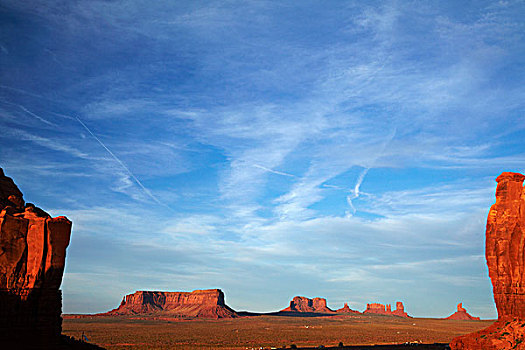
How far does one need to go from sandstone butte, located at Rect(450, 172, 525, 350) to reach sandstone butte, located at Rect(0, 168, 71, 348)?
33956 millimetres

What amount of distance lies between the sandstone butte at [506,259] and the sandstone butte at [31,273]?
33956mm

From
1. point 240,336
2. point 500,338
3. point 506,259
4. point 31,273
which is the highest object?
point 506,259

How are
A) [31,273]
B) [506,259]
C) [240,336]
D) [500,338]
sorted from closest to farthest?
[31,273]
[500,338]
[506,259]
[240,336]

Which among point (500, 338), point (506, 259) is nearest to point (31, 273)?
point (500, 338)

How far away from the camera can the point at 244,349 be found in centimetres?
7188

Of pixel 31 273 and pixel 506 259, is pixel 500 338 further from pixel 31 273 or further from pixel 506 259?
pixel 31 273

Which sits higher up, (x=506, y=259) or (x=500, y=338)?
(x=506, y=259)

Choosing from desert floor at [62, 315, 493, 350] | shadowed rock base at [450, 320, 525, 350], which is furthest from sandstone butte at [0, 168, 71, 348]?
desert floor at [62, 315, 493, 350]

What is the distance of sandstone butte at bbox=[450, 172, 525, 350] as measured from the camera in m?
40.7

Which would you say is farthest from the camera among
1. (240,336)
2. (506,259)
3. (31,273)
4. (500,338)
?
(240,336)

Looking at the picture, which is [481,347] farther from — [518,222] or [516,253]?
[518,222]

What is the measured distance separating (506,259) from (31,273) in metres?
38.1

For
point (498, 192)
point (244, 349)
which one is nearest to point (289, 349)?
point (244, 349)

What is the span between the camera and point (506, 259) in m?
42.6
